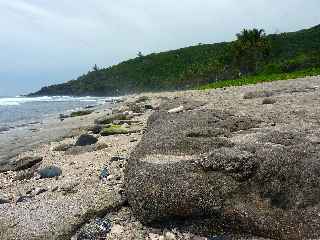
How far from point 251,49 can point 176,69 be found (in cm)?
8293

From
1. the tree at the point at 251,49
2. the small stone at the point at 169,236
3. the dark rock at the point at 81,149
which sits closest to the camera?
the small stone at the point at 169,236

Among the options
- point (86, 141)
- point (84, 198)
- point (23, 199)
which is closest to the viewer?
point (84, 198)

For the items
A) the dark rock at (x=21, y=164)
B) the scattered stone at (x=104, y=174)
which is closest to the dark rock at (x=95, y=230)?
the scattered stone at (x=104, y=174)

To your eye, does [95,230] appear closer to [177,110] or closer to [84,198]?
[84,198]

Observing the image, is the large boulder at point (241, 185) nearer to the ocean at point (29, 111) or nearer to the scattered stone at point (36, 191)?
the scattered stone at point (36, 191)

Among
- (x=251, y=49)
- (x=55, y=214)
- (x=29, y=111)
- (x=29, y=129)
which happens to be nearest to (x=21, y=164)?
(x=55, y=214)

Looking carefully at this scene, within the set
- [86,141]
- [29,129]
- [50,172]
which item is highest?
[50,172]

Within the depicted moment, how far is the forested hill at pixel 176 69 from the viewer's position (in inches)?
4400

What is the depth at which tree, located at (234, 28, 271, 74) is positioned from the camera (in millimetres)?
83188

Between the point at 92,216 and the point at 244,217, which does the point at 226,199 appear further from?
the point at 92,216

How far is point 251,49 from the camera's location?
83.2 metres

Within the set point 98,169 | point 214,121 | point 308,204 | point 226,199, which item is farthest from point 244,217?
point 98,169

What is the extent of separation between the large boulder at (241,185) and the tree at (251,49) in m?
77.4

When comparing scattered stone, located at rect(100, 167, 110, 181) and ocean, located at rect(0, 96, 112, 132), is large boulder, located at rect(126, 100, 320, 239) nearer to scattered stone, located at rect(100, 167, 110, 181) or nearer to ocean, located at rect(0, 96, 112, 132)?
scattered stone, located at rect(100, 167, 110, 181)
